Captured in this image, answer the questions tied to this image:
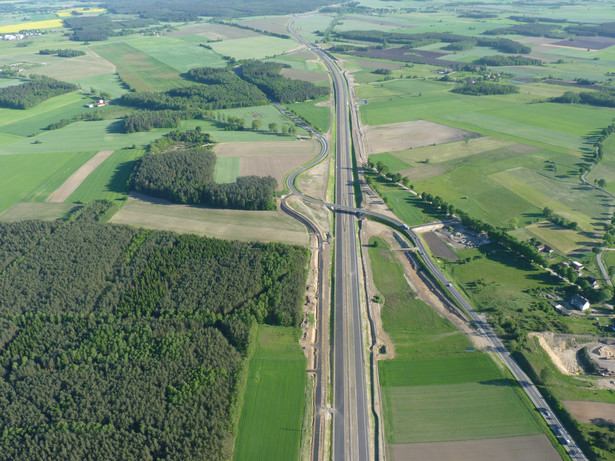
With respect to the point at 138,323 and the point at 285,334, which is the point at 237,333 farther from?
the point at 138,323

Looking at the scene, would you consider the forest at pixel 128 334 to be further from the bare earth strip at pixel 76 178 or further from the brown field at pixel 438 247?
the brown field at pixel 438 247

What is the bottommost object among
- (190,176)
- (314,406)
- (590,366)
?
(314,406)

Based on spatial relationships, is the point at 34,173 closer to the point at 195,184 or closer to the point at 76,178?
the point at 76,178

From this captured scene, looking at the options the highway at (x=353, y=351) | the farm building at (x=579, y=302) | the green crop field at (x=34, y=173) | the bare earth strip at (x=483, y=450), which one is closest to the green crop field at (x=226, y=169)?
the highway at (x=353, y=351)

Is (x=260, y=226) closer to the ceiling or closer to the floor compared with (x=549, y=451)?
closer to the ceiling

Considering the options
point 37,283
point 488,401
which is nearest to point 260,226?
point 37,283

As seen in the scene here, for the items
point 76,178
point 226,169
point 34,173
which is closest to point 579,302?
point 226,169

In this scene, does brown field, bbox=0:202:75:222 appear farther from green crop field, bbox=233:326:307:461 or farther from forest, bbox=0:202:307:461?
green crop field, bbox=233:326:307:461

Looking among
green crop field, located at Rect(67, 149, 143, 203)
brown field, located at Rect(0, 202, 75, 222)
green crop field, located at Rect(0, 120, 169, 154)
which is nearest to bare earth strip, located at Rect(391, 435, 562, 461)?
green crop field, located at Rect(67, 149, 143, 203)
